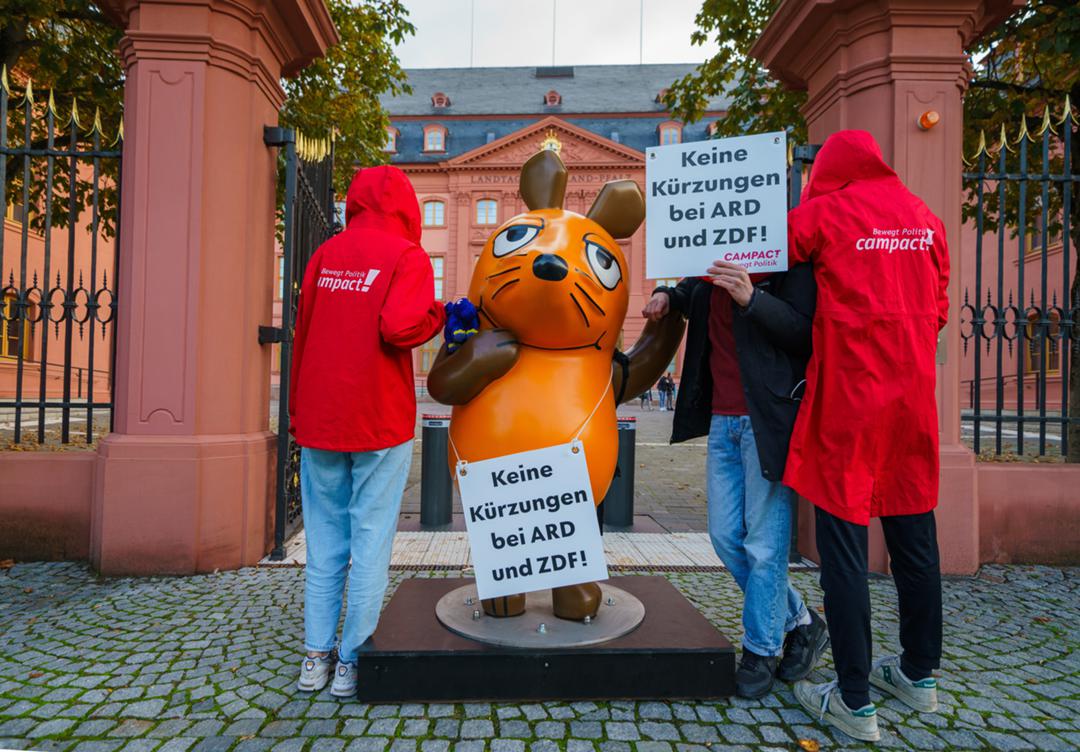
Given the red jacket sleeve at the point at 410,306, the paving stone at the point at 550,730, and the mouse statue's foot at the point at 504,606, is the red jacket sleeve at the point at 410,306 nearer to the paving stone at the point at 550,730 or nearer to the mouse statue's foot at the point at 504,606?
the mouse statue's foot at the point at 504,606

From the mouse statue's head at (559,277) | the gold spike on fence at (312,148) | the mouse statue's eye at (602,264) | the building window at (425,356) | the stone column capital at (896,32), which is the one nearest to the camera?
the mouse statue's head at (559,277)

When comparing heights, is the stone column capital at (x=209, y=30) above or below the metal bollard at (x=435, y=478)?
above

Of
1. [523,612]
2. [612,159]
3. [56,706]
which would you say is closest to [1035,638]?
[523,612]

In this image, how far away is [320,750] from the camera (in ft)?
7.55

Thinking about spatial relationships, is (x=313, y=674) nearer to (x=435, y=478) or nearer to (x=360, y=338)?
(x=360, y=338)

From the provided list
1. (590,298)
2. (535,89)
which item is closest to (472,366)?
(590,298)

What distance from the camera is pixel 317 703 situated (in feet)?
8.61

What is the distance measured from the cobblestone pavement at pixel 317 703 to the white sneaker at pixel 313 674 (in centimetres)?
5

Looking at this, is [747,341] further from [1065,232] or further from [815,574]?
[1065,232]

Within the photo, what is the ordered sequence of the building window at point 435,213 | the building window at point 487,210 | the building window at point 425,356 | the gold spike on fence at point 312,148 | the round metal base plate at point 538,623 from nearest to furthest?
the round metal base plate at point 538,623 → the gold spike on fence at point 312,148 → the building window at point 425,356 → the building window at point 487,210 → the building window at point 435,213

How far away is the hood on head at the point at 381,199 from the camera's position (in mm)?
2846

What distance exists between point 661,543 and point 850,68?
3573 millimetres

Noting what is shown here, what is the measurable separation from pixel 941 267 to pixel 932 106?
2.53 m

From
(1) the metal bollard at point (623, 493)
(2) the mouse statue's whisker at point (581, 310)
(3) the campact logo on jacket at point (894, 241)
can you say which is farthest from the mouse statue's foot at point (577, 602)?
(1) the metal bollard at point (623, 493)
